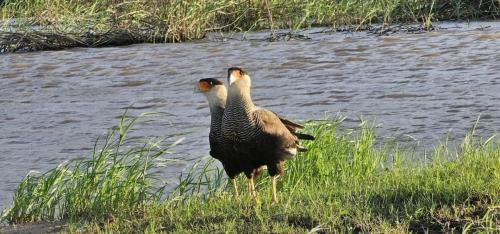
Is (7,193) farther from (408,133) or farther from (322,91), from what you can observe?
(322,91)

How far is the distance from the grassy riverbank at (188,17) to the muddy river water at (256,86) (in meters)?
0.38

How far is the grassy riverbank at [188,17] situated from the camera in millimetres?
18250

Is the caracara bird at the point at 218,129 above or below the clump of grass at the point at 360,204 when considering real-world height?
above

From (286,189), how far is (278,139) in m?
0.91

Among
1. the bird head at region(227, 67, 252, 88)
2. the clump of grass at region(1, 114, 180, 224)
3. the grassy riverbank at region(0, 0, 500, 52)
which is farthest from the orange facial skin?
the grassy riverbank at region(0, 0, 500, 52)

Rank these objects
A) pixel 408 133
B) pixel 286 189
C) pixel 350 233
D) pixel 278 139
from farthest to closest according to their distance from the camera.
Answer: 1. pixel 408 133
2. pixel 286 189
3. pixel 278 139
4. pixel 350 233

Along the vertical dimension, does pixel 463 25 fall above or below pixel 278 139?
below

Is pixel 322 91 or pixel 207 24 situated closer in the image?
pixel 322 91

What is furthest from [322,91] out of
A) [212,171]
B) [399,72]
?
[212,171]

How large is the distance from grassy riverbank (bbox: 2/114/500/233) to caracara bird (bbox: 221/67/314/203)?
0.21 metres

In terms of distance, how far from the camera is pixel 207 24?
19.1 metres

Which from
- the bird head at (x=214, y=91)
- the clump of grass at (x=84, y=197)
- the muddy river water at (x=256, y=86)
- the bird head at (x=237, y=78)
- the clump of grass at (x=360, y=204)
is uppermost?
the bird head at (x=237, y=78)

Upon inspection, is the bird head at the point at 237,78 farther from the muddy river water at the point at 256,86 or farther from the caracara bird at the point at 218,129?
the muddy river water at the point at 256,86

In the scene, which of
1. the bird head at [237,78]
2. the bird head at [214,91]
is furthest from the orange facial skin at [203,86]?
the bird head at [237,78]
